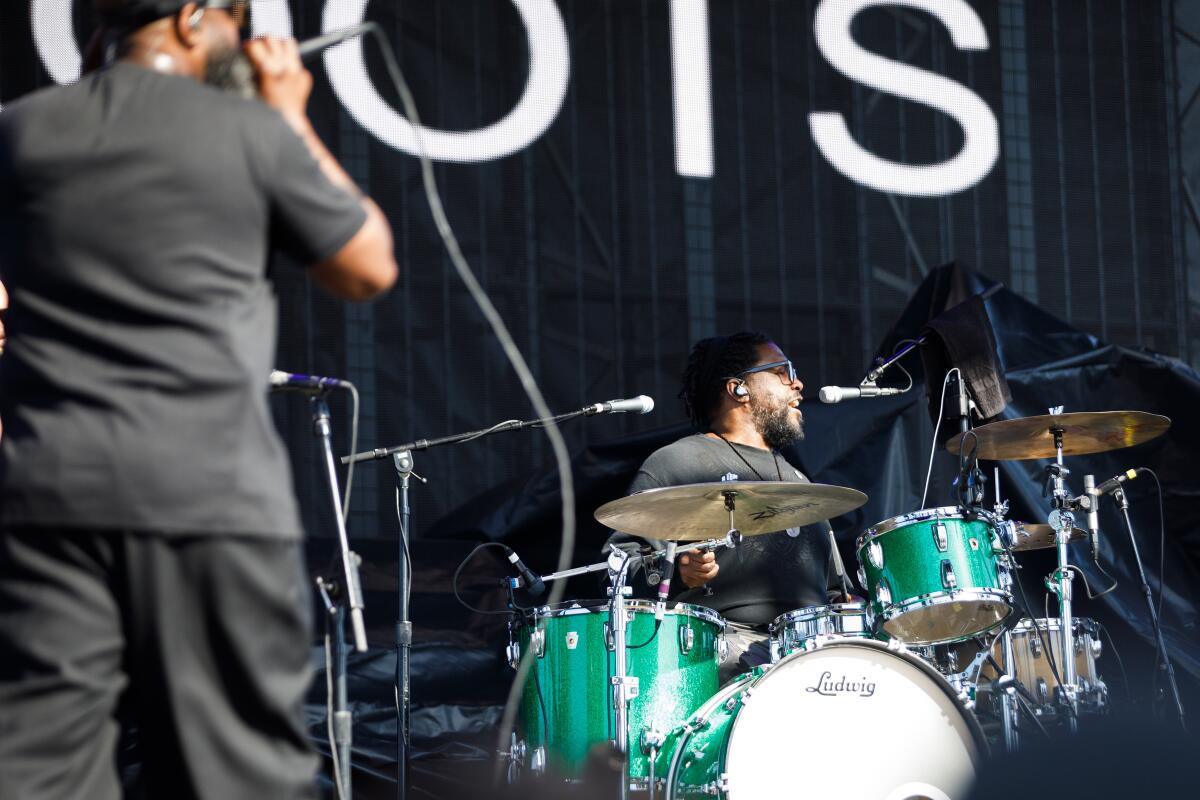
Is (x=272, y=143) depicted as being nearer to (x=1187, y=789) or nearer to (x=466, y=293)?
(x=1187, y=789)

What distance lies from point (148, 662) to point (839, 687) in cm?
220

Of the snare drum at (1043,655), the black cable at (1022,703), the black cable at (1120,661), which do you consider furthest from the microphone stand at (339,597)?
the black cable at (1120,661)

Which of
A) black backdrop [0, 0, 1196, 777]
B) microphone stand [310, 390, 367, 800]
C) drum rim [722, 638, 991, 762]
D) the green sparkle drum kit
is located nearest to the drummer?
the green sparkle drum kit

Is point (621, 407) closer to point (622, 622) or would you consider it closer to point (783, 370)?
point (622, 622)

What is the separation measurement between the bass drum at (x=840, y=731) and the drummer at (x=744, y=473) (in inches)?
22.8

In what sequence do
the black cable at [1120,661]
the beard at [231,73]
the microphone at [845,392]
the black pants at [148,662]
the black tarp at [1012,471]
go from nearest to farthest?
the black pants at [148,662], the beard at [231,73], the microphone at [845,392], the black cable at [1120,661], the black tarp at [1012,471]

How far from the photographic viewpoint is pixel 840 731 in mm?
3514

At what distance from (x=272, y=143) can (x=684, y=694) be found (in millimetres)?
2451

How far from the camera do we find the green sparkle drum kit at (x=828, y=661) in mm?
3494

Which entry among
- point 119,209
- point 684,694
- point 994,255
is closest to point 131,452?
point 119,209

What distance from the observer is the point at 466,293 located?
573 centimetres

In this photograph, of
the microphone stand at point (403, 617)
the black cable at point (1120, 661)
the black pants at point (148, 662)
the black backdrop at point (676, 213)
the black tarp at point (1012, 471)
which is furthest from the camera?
the black backdrop at point (676, 213)

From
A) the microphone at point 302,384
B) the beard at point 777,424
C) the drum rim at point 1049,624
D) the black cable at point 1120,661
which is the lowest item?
the black cable at point 1120,661

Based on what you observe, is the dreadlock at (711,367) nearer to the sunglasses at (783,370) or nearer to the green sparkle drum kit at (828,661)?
the sunglasses at (783,370)
